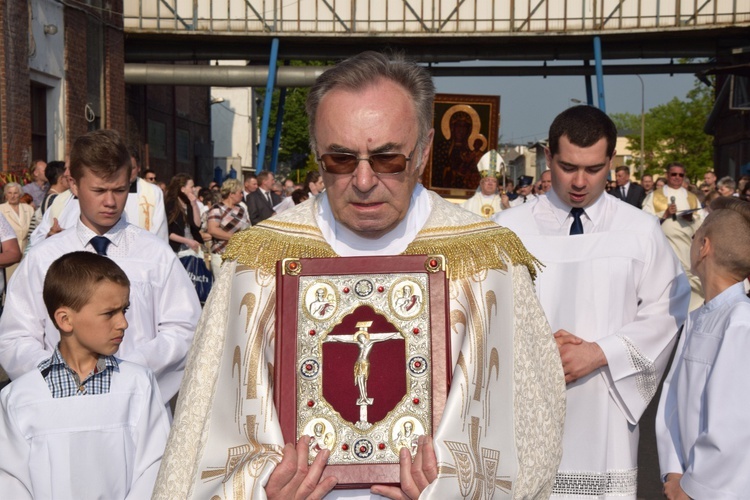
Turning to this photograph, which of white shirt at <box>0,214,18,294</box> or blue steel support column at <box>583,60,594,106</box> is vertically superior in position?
blue steel support column at <box>583,60,594,106</box>

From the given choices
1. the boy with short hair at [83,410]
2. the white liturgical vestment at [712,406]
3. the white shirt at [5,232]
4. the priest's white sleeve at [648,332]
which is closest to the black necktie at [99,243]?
the boy with short hair at [83,410]

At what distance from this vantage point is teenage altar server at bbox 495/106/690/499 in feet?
14.6

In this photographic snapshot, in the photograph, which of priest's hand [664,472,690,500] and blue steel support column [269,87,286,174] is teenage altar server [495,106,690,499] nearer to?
priest's hand [664,472,690,500]

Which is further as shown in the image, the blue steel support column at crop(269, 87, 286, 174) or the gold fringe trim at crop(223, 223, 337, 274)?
the blue steel support column at crop(269, 87, 286, 174)

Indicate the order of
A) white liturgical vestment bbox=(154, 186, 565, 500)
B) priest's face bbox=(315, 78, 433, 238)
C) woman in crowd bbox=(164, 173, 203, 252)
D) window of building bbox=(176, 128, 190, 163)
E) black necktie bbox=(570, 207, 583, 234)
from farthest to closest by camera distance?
window of building bbox=(176, 128, 190, 163) < woman in crowd bbox=(164, 173, 203, 252) < black necktie bbox=(570, 207, 583, 234) < priest's face bbox=(315, 78, 433, 238) < white liturgical vestment bbox=(154, 186, 565, 500)

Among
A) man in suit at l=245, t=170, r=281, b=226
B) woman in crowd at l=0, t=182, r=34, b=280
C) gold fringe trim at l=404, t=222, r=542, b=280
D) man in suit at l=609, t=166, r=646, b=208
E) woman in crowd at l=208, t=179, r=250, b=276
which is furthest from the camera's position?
man in suit at l=609, t=166, r=646, b=208

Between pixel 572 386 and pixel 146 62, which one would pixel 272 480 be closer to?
pixel 572 386

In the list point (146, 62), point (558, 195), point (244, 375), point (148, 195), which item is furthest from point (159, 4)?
point (244, 375)

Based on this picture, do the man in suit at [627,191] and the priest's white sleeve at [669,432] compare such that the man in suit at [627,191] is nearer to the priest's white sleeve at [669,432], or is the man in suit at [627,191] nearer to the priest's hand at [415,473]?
the priest's white sleeve at [669,432]

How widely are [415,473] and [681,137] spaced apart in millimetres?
89859

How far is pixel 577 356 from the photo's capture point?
4309mm

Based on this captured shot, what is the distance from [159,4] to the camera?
25.8 m

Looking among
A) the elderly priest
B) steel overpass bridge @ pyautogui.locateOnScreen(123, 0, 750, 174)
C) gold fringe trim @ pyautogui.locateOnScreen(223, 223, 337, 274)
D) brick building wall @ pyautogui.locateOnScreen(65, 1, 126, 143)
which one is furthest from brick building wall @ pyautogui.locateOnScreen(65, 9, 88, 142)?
the elderly priest

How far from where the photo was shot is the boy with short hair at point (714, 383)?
149 inches
